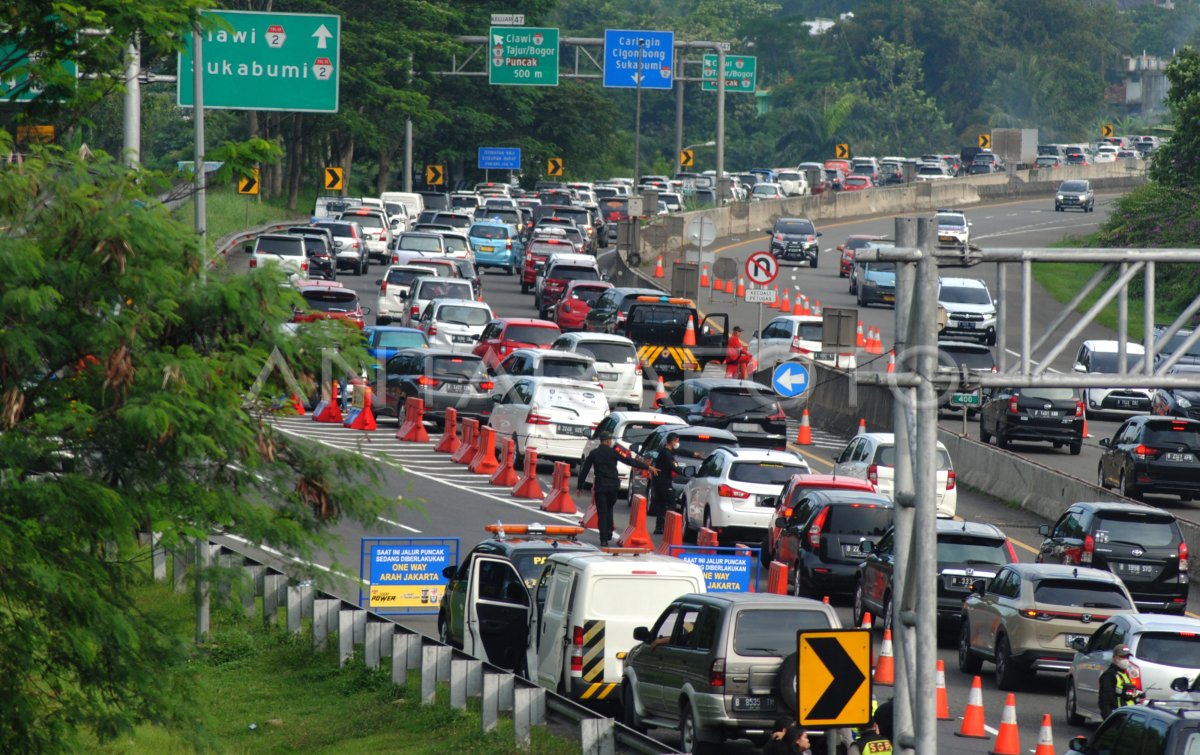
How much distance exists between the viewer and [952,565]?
23.2 meters

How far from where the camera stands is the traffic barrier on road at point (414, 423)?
3678cm

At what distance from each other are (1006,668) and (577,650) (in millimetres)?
5429

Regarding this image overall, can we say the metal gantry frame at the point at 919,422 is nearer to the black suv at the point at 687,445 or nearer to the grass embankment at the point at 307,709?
the grass embankment at the point at 307,709

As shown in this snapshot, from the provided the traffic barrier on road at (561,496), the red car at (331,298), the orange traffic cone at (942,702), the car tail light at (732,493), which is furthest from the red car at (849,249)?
the orange traffic cone at (942,702)

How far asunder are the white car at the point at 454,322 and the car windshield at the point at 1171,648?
1006 inches

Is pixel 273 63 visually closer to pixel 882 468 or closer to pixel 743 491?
pixel 743 491

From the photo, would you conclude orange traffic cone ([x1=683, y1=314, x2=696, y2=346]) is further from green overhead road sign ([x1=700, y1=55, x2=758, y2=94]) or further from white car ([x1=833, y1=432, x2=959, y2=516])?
green overhead road sign ([x1=700, y1=55, x2=758, y2=94])

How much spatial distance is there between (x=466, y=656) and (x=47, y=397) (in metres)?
6.55

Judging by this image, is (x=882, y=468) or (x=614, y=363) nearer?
(x=882, y=468)

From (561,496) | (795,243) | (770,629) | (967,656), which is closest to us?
(770,629)

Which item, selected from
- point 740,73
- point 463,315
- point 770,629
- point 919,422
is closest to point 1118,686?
point 770,629

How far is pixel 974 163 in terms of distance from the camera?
111562 mm

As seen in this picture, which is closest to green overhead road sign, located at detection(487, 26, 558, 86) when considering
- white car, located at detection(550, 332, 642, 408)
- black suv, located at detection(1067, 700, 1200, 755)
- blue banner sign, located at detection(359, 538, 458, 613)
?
white car, located at detection(550, 332, 642, 408)

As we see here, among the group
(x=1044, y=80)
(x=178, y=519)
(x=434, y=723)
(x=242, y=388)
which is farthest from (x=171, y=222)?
(x=1044, y=80)
